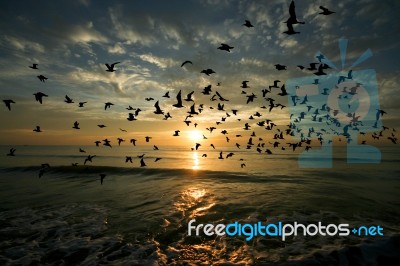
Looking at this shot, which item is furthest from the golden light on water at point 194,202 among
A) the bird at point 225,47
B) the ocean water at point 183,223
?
the bird at point 225,47

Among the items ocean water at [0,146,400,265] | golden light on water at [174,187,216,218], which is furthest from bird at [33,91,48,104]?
golden light on water at [174,187,216,218]

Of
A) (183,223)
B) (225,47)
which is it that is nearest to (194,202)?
(183,223)

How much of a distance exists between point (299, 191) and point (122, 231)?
651 inches

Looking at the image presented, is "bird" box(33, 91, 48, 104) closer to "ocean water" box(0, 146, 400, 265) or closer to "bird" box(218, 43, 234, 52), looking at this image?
"ocean water" box(0, 146, 400, 265)

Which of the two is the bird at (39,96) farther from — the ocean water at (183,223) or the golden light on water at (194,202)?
the golden light on water at (194,202)

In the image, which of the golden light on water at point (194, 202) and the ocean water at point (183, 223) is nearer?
the ocean water at point (183, 223)

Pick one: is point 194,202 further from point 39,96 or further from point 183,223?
point 39,96

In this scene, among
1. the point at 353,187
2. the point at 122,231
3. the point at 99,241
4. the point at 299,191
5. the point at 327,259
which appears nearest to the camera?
the point at 327,259

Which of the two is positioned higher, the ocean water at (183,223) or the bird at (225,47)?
the bird at (225,47)

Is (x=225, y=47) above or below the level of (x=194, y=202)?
above

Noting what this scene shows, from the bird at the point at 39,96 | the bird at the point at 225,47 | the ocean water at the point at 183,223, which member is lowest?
the ocean water at the point at 183,223

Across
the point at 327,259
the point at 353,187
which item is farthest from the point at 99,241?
the point at 353,187

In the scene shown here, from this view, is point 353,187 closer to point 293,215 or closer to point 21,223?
point 293,215

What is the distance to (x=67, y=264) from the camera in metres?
10.3
